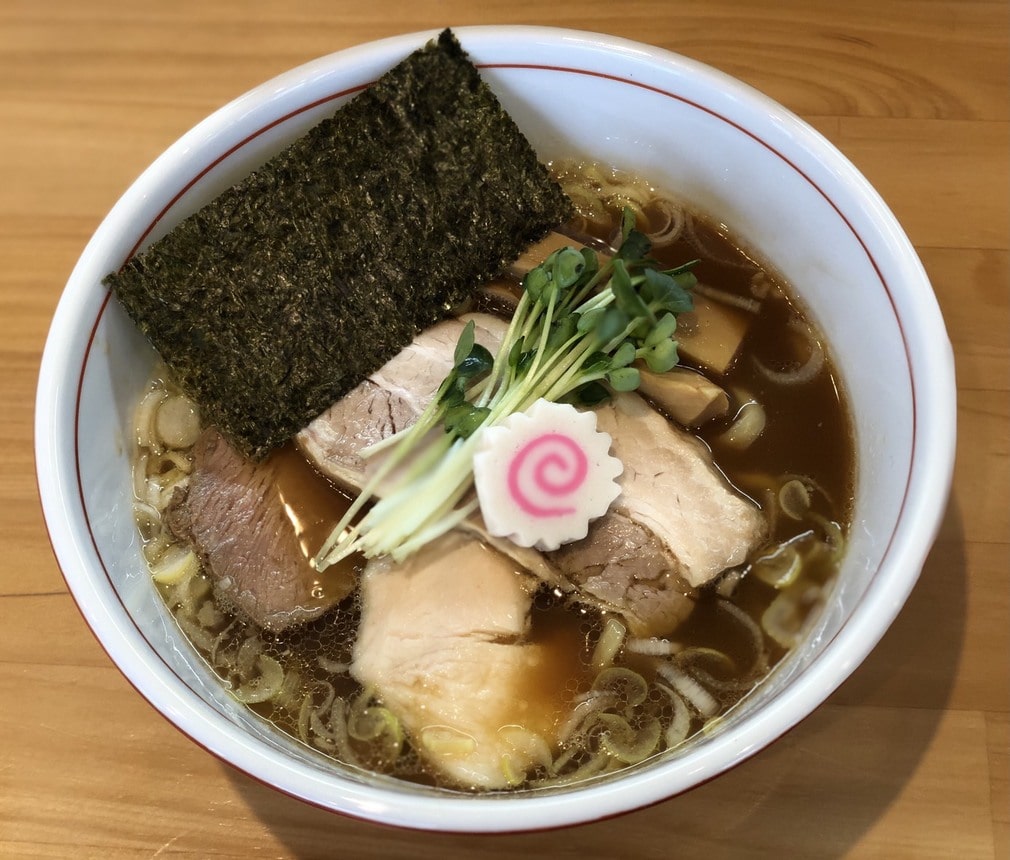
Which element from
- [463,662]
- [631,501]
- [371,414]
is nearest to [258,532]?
[371,414]

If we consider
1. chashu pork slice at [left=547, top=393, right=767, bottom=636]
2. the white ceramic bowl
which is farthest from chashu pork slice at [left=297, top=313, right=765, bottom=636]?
the white ceramic bowl

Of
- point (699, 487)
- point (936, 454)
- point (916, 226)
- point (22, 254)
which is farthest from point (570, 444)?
point (22, 254)

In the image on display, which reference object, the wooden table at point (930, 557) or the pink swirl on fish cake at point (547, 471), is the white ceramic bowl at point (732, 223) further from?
the pink swirl on fish cake at point (547, 471)

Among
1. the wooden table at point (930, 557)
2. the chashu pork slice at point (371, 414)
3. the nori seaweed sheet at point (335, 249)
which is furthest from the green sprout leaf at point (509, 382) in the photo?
the wooden table at point (930, 557)

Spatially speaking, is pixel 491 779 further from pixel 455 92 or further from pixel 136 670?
pixel 455 92

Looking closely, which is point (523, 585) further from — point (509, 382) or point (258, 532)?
point (258, 532)

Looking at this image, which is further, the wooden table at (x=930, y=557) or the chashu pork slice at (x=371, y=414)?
the chashu pork slice at (x=371, y=414)
